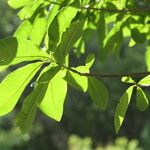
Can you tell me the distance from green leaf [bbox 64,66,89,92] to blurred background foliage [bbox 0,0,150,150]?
9500 millimetres

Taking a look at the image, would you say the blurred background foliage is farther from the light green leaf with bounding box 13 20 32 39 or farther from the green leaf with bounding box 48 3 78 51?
the green leaf with bounding box 48 3 78 51

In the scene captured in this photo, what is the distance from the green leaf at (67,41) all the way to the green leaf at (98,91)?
104mm

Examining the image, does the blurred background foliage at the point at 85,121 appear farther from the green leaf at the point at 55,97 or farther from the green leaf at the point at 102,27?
the green leaf at the point at 55,97

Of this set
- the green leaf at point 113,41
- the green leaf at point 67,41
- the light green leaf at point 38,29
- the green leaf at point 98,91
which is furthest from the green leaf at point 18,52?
the green leaf at point 113,41

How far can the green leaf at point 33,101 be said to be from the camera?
35.7 inches

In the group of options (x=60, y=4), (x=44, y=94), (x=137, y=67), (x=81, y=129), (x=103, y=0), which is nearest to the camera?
(x=44, y=94)

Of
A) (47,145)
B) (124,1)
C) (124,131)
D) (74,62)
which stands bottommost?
(124,131)

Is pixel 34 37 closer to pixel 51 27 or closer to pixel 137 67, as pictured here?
pixel 51 27

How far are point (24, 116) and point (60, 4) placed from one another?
271 mm

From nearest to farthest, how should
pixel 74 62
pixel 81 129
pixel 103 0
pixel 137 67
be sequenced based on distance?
pixel 103 0 < pixel 74 62 < pixel 137 67 < pixel 81 129

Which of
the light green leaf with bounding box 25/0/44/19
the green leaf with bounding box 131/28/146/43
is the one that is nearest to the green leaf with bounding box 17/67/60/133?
the light green leaf with bounding box 25/0/44/19

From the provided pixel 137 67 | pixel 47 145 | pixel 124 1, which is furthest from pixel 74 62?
pixel 124 1

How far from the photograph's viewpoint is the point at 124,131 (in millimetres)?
14820

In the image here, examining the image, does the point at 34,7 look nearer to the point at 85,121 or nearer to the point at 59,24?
the point at 59,24
